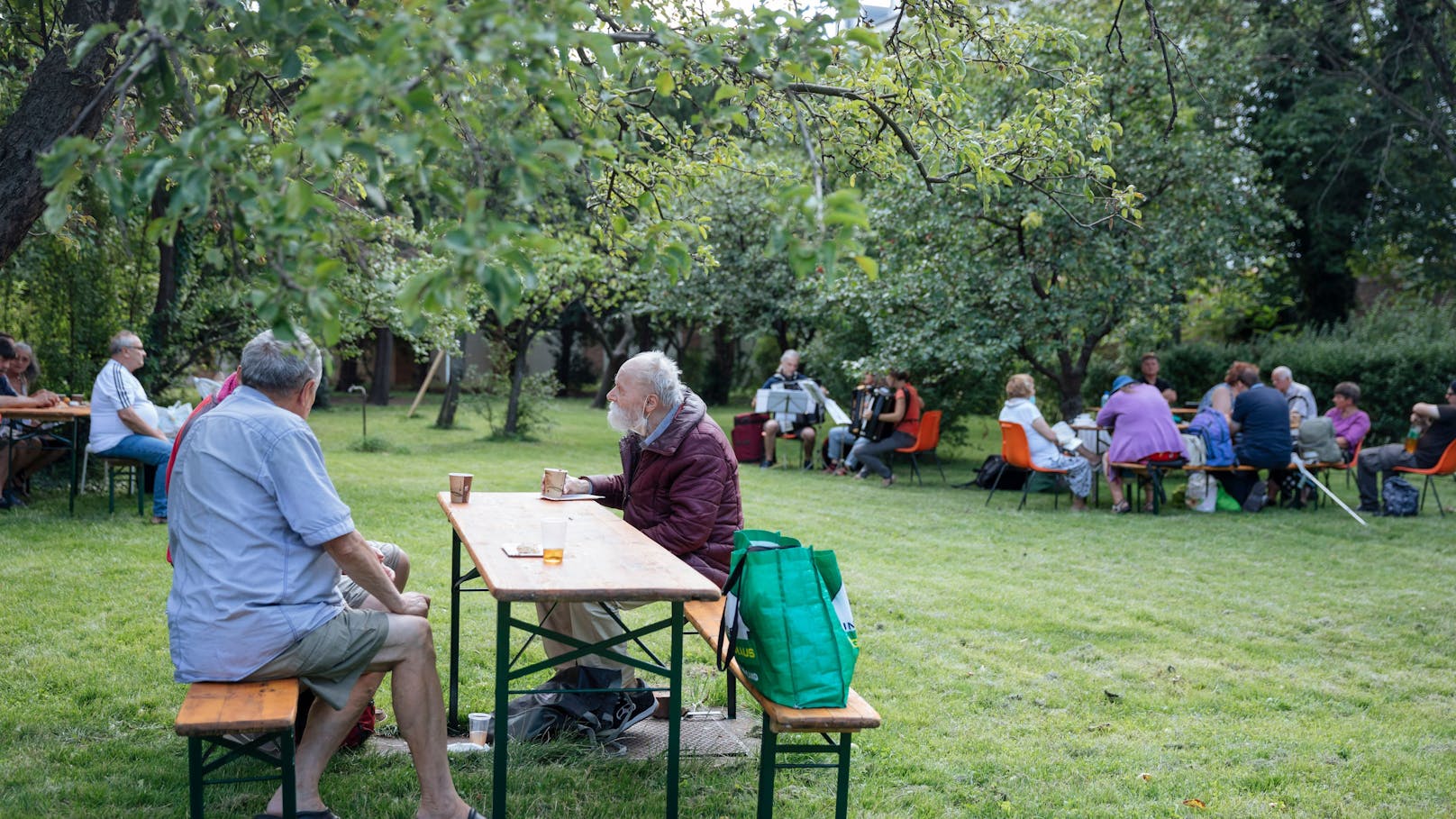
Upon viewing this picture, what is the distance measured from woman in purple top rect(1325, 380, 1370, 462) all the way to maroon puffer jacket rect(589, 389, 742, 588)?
994cm

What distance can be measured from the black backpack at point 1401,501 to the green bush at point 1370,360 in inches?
171

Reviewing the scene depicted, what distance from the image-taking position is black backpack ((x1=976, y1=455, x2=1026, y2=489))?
12.9 m

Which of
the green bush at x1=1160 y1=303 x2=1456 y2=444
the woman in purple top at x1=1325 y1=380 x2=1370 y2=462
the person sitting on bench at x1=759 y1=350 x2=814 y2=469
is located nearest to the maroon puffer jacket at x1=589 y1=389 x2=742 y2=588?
A: the woman in purple top at x1=1325 y1=380 x2=1370 y2=462

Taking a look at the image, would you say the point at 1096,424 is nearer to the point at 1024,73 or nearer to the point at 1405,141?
the point at 1024,73

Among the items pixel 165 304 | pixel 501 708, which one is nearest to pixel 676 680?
pixel 501 708

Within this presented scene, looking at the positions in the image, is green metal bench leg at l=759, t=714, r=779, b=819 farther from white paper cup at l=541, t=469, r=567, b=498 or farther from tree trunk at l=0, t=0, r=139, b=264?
tree trunk at l=0, t=0, r=139, b=264

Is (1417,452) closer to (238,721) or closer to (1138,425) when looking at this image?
(1138,425)

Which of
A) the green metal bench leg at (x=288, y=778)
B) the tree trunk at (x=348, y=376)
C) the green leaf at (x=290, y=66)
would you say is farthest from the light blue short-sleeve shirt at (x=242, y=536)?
the tree trunk at (x=348, y=376)

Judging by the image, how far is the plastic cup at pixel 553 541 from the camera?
3404mm

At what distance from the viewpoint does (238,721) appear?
9.00 ft

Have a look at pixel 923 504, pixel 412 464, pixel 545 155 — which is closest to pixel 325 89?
pixel 545 155

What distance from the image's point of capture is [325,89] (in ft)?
6.21

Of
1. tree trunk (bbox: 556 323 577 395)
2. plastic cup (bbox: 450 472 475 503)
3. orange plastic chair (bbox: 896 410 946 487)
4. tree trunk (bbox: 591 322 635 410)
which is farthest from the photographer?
tree trunk (bbox: 556 323 577 395)

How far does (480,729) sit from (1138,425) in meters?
8.30
